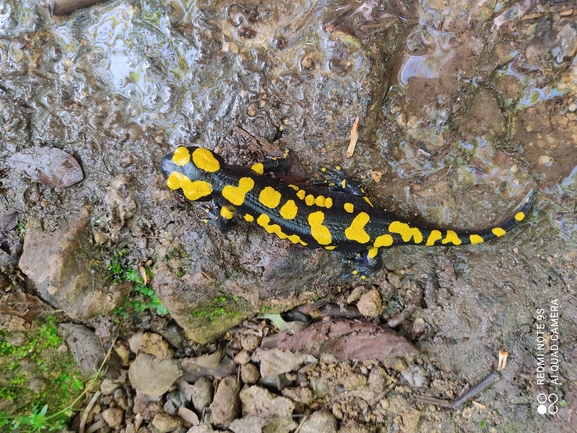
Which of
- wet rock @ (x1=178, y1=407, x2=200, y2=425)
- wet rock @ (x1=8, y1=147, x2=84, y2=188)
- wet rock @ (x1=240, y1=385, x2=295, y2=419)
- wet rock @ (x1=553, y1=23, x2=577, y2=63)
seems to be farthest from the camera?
wet rock @ (x1=178, y1=407, x2=200, y2=425)

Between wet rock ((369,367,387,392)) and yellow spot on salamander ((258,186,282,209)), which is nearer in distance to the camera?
yellow spot on salamander ((258,186,282,209))

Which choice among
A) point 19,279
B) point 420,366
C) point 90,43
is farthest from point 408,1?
point 19,279

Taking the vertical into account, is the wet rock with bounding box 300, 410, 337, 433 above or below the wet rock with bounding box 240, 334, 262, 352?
below

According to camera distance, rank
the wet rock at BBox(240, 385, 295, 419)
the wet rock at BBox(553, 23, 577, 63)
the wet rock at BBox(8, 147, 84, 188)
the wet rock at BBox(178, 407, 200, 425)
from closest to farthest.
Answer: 1. the wet rock at BBox(553, 23, 577, 63)
2. the wet rock at BBox(8, 147, 84, 188)
3. the wet rock at BBox(240, 385, 295, 419)
4. the wet rock at BBox(178, 407, 200, 425)

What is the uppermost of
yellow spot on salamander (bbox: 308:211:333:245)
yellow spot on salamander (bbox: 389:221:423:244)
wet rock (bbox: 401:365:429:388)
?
yellow spot on salamander (bbox: 389:221:423:244)

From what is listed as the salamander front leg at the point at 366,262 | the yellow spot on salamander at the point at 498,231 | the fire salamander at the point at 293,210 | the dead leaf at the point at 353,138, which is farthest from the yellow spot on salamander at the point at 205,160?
the yellow spot on salamander at the point at 498,231

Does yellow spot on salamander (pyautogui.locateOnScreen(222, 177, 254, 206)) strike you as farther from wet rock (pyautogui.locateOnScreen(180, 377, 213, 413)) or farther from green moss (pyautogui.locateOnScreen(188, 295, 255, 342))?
wet rock (pyautogui.locateOnScreen(180, 377, 213, 413))

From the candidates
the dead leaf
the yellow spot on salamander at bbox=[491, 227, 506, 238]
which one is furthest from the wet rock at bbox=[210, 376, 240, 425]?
the yellow spot on salamander at bbox=[491, 227, 506, 238]

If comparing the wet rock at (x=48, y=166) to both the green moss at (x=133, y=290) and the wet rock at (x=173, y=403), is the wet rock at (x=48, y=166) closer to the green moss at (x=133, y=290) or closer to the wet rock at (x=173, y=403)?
the green moss at (x=133, y=290)
